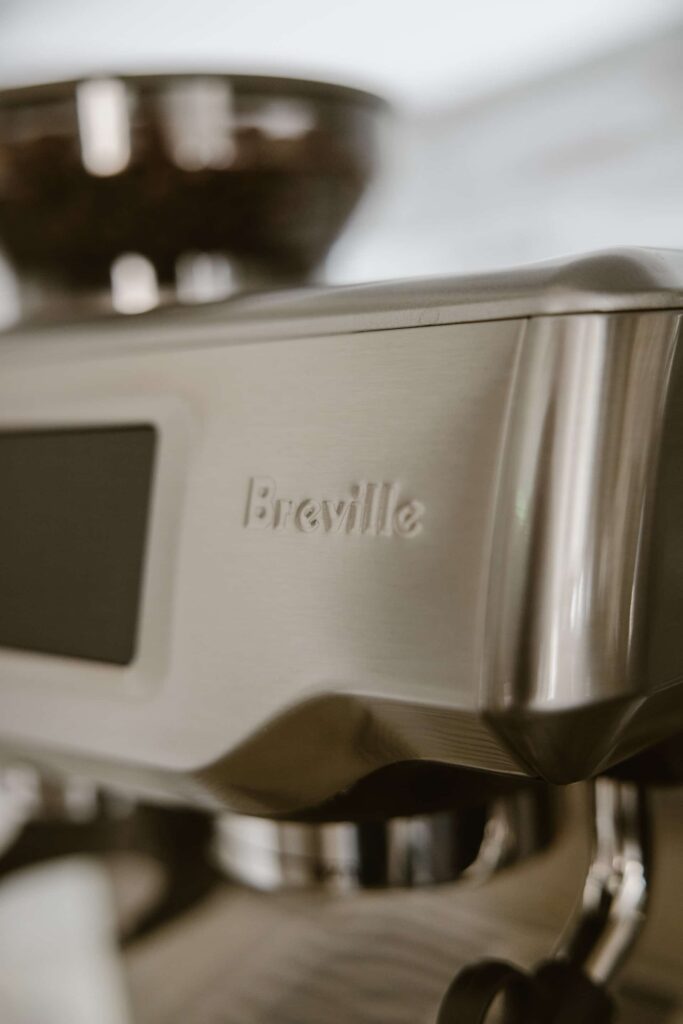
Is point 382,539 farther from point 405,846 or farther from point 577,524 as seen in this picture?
point 405,846

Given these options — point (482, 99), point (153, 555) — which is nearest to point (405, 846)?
point (153, 555)

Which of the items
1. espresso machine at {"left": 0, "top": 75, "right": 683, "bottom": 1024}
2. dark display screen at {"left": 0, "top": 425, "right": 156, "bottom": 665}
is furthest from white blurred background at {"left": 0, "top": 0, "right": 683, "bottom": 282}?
dark display screen at {"left": 0, "top": 425, "right": 156, "bottom": 665}

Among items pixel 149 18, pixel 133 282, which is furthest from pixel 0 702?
pixel 149 18

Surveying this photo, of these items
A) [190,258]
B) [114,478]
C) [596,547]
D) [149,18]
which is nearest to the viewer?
[596,547]

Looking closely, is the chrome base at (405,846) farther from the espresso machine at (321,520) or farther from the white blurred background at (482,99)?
the white blurred background at (482,99)

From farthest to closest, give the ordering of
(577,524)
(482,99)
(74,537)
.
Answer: (482,99), (74,537), (577,524)

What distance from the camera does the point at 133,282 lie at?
Answer: 1.50 feet

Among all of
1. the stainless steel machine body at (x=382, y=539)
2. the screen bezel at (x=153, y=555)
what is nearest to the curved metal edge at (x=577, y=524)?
the stainless steel machine body at (x=382, y=539)

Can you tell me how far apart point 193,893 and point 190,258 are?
0.90 ft

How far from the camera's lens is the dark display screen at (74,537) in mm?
327

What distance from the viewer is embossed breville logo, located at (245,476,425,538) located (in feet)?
0.85

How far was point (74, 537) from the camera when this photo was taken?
1.13 ft

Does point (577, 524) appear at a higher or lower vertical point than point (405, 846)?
higher

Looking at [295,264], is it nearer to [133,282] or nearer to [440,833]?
[133,282]
